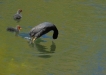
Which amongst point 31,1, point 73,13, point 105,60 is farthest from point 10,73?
point 31,1

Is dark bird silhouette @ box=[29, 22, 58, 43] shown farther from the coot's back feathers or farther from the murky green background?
the murky green background

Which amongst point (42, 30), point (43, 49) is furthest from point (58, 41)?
point (43, 49)

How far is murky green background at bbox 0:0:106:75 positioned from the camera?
851cm

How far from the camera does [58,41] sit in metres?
10.2

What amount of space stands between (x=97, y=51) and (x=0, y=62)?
8.26 feet

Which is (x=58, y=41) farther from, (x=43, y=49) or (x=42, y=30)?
(x=43, y=49)

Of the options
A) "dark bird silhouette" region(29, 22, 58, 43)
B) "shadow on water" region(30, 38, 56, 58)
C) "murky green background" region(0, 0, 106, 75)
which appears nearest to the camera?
"murky green background" region(0, 0, 106, 75)

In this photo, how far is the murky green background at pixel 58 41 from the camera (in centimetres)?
851

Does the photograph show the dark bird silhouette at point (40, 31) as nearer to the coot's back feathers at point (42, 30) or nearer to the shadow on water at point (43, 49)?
the coot's back feathers at point (42, 30)

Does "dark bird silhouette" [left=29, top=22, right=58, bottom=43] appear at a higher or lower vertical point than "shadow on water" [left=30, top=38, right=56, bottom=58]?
higher

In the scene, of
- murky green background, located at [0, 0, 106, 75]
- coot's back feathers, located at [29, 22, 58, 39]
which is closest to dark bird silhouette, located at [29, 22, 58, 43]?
coot's back feathers, located at [29, 22, 58, 39]

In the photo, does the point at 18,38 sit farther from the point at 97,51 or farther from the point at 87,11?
the point at 87,11

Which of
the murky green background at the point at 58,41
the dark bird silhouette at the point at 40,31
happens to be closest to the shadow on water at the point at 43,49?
the murky green background at the point at 58,41

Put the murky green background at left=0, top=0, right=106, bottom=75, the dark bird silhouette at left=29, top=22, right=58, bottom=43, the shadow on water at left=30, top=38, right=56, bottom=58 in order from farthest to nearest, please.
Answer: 1. the dark bird silhouette at left=29, top=22, right=58, bottom=43
2. the shadow on water at left=30, top=38, right=56, bottom=58
3. the murky green background at left=0, top=0, right=106, bottom=75
